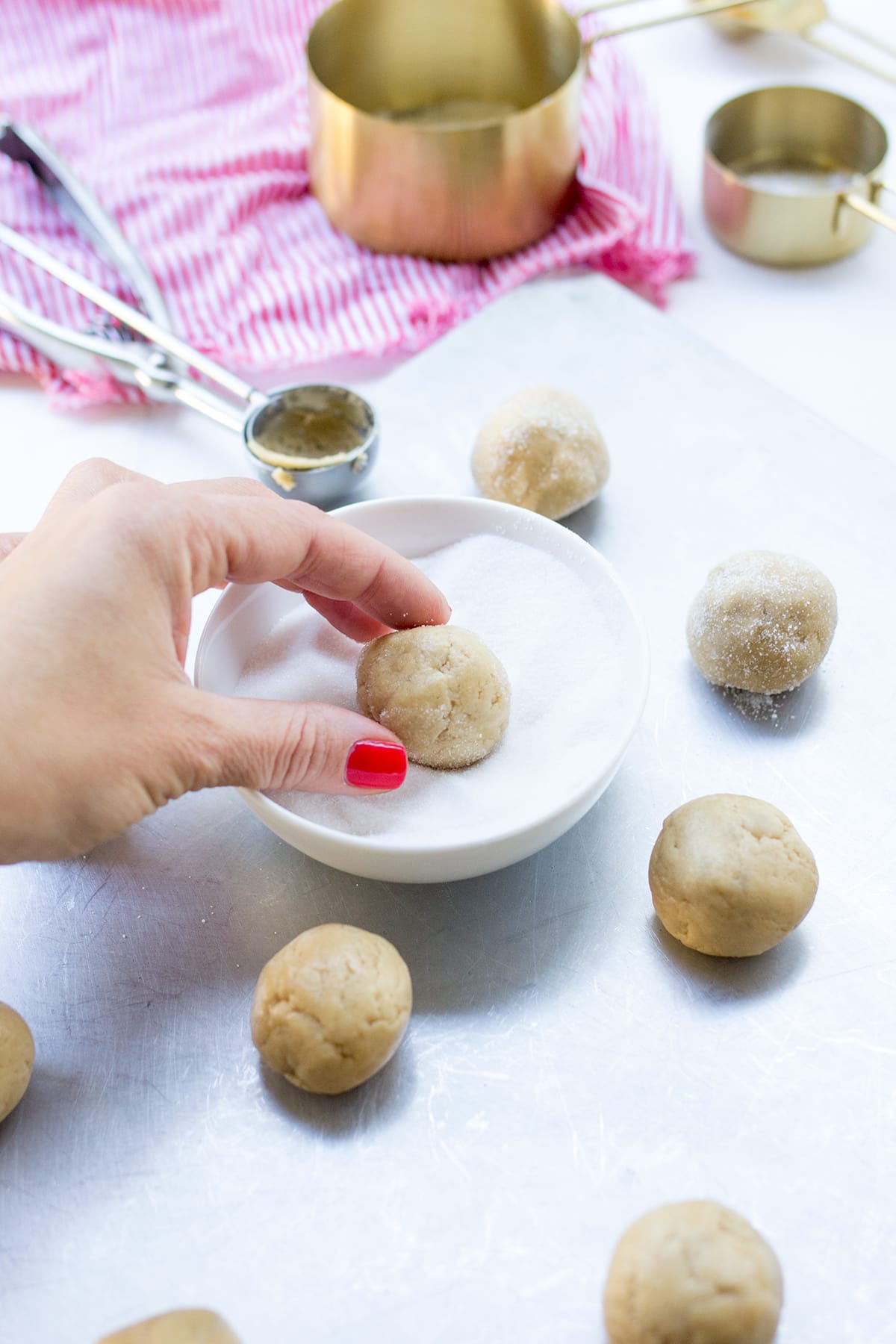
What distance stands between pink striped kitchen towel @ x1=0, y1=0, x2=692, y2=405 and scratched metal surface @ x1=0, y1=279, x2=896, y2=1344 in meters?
0.66

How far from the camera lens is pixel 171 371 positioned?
5.00ft

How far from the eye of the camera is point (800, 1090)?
37.5 inches

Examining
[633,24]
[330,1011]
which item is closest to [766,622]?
[330,1011]

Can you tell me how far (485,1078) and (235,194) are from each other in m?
1.34

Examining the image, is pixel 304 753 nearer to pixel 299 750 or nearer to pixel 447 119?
pixel 299 750

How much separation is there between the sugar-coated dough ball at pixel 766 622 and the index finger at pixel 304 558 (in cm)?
27

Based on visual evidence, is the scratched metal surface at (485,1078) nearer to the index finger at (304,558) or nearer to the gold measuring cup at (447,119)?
the index finger at (304,558)

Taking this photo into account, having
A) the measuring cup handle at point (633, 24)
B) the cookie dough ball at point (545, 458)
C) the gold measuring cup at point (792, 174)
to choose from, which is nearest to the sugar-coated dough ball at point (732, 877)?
the cookie dough ball at point (545, 458)

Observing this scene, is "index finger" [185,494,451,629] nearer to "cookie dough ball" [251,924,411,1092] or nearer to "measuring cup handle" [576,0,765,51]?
"cookie dough ball" [251,924,411,1092]

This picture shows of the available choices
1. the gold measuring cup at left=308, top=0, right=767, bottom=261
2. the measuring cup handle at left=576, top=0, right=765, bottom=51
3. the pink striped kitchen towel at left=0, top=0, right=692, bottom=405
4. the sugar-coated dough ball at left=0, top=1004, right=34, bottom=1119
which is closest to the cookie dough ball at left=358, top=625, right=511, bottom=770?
the sugar-coated dough ball at left=0, top=1004, right=34, bottom=1119

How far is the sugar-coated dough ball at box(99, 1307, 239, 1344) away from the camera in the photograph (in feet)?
2.56

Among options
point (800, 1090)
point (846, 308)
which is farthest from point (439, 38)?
point (800, 1090)

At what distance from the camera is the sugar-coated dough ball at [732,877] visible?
97cm

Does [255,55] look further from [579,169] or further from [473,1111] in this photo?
[473,1111]
